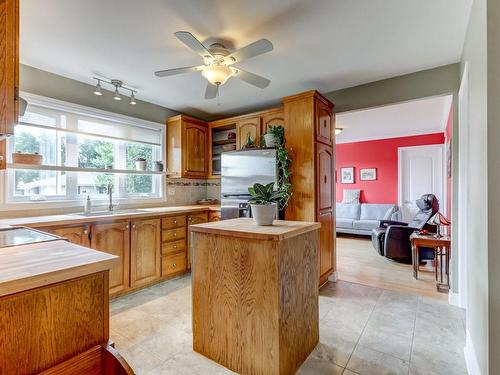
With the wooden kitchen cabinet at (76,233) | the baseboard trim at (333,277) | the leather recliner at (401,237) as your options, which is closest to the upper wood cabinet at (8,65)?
the wooden kitchen cabinet at (76,233)

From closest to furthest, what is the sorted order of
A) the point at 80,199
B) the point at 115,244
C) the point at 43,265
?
1. the point at 43,265
2. the point at 115,244
3. the point at 80,199

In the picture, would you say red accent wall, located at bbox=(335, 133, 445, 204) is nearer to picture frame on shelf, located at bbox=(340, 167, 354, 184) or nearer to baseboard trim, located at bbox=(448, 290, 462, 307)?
picture frame on shelf, located at bbox=(340, 167, 354, 184)

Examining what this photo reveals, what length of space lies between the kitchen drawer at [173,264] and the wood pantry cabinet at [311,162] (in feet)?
5.19

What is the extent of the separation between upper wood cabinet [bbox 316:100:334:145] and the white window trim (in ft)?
7.79

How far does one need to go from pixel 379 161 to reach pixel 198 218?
16.5 ft

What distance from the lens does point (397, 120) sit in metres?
A: 4.98

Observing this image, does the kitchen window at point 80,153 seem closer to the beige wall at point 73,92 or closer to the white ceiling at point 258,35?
the beige wall at point 73,92

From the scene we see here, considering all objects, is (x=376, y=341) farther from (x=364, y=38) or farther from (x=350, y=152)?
(x=350, y=152)

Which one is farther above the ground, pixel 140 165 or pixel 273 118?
pixel 273 118

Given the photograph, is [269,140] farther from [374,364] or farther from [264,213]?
[374,364]

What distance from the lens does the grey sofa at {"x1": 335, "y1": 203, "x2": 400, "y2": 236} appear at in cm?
590

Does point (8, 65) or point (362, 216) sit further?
point (362, 216)

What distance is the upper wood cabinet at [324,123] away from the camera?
3127 millimetres

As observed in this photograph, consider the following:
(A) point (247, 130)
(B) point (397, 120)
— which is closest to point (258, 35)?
(A) point (247, 130)
